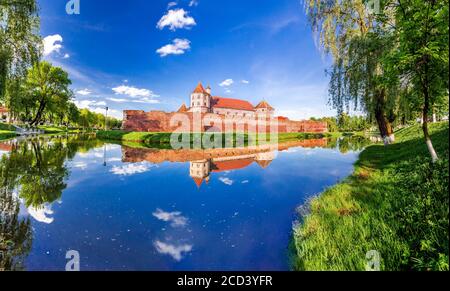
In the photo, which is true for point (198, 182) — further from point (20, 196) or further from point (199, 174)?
point (20, 196)

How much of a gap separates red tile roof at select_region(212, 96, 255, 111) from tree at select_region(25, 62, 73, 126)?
4001cm

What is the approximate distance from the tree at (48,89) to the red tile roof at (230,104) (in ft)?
131

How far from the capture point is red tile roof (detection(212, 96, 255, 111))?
2699 inches

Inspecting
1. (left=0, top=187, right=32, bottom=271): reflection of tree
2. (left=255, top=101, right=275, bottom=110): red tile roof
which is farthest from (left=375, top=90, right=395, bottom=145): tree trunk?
(left=255, top=101, right=275, bottom=110): red tile roof

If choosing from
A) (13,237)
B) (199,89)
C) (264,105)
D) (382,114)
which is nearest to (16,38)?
(13,237)

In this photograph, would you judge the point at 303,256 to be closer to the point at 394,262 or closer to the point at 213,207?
the point at 394,262

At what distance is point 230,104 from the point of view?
233ft

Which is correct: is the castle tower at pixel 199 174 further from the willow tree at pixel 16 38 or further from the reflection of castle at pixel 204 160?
the willow tree at pixel 16 38

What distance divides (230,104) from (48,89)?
48766 millimetres

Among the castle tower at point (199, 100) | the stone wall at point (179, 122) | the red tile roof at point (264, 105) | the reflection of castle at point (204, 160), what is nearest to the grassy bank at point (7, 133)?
the stone wall at point (179, 122)

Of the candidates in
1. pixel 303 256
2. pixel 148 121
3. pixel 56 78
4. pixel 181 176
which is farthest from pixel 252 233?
pixel 56 78

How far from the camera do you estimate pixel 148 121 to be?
38.8 metres

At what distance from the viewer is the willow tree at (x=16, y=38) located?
6664 millimetres
